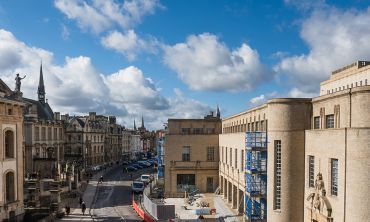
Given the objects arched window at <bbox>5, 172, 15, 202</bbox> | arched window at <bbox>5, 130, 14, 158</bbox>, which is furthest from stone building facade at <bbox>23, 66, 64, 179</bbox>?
arched window at <bbox>5, 130, 14, 158</bbox>

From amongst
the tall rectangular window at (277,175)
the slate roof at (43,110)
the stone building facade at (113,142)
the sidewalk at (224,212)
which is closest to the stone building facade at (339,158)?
the tall rectangular window at (277,175)

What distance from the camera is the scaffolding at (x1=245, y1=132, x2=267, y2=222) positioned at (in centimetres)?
3030

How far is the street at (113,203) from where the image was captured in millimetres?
38125

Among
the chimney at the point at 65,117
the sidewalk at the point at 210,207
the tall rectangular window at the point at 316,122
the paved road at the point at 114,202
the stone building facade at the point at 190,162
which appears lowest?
the paved road at the point at 114,202

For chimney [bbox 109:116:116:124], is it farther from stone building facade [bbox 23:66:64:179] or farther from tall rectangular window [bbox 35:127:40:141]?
tall rectangular window [bbox 35:127:40:141]

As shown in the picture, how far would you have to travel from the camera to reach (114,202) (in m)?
46.7

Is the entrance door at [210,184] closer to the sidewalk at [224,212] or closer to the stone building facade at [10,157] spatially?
the sidewalk at [224,212]

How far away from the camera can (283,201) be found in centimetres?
2602

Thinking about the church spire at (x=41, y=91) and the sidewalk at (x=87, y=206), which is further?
the church spire at (x=41, y=91)

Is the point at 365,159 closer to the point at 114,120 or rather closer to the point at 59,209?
the point at 59,209

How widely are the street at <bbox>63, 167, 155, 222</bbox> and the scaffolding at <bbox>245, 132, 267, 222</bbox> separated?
1194 centimetres

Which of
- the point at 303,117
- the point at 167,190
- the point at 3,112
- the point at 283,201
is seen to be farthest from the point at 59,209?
the point at 303,117

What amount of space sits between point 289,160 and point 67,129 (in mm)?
64686

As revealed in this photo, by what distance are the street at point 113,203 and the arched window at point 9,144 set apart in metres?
8.39
